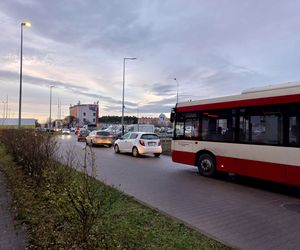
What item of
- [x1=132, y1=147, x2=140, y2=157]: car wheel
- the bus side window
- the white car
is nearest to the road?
the bus side window

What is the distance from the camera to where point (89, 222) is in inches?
172

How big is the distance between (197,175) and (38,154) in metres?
6.52

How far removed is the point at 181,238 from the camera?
545cm

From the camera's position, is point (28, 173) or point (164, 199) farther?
point (28, 173)

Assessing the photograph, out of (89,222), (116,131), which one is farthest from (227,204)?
(116,131)

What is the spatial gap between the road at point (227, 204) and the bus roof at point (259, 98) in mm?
2681

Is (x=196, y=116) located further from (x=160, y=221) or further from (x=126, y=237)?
A: (x=126, y=237)

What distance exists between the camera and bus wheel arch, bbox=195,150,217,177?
40.4ft

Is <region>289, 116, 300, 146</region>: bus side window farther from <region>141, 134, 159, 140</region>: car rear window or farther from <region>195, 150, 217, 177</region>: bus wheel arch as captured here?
<region>141, 134, 159, 140</region>: car rear window

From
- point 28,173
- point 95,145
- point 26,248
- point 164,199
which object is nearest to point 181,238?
point 26,248

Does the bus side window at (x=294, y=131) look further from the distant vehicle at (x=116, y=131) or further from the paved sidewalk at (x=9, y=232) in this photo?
the distant vehicle at (x=116, y=131)

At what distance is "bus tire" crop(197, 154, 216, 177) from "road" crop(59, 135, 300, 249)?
300 mm

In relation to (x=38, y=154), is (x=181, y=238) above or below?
below

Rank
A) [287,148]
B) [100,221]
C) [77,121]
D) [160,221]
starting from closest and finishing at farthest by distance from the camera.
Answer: [100,221] < [160,221] < [287,148] < [77,121]
